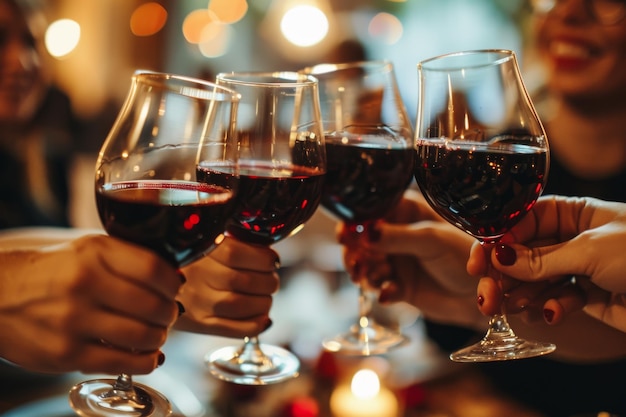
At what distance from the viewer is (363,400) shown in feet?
4.43

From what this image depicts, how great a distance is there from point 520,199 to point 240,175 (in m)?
0.44

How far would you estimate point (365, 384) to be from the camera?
1.45 metres

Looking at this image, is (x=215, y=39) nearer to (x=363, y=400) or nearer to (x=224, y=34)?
(x=224, y=34)

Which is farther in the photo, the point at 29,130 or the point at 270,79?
the point at 29,130

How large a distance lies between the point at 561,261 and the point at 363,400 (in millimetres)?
577

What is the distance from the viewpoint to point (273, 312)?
1968 millimetres

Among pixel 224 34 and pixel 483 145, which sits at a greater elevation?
pixel 224 34

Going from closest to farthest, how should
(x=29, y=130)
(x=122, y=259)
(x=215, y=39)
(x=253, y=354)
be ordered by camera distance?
(x=122, y=259)
(x=253, y=354)
(x=29, y=130)
(x=215, y=39)

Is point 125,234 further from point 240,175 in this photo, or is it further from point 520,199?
point 520,199

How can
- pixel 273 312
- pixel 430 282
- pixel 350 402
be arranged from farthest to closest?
pixel 273 312 → pixel 430 282 → pixel 350 402

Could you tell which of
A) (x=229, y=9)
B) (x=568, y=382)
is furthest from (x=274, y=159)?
(x=229, y=9)

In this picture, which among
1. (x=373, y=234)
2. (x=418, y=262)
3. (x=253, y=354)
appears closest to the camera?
(x=253, y=354)

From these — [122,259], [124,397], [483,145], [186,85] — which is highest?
[186,85]

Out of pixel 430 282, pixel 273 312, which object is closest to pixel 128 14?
pixel 273 312
